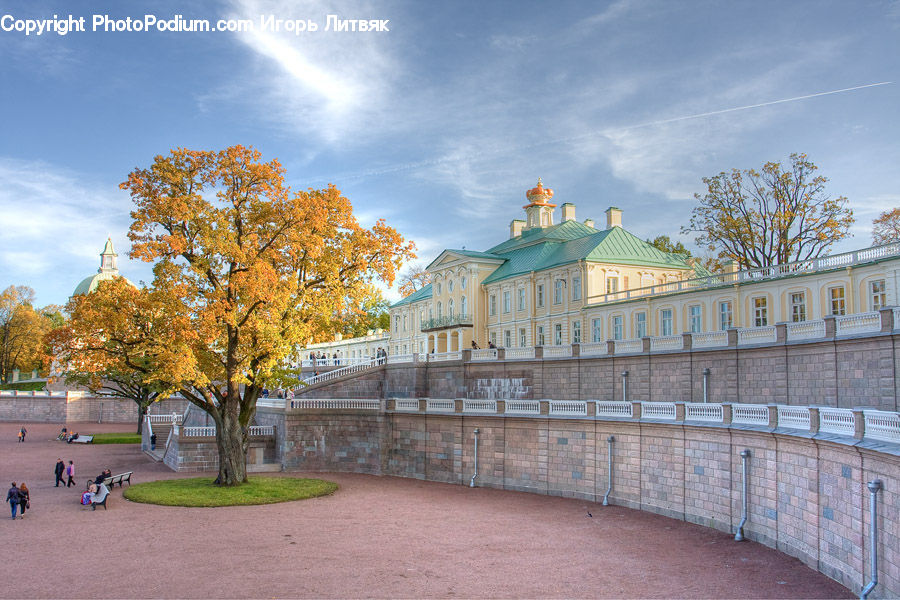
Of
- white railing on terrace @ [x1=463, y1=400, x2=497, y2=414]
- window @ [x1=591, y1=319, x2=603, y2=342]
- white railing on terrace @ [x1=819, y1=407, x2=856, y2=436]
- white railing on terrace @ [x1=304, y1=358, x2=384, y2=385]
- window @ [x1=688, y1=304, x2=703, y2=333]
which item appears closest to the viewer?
white railing on terrace @ [x1=819, y1=407, x2=856, y2=436]

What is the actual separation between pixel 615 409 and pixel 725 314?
39.4ft

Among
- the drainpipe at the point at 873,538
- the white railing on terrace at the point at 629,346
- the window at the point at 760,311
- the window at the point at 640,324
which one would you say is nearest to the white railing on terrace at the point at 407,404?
the white railing on terrace at the point at 629,346

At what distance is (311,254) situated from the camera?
1210 inches

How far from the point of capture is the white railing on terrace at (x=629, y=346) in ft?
115

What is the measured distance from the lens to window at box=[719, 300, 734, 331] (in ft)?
123

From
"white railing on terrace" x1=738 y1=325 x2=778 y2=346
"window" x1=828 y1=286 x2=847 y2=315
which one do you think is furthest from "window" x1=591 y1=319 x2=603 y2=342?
"white railing on terrace" x1=738 y1=325 x2=778 y2=346

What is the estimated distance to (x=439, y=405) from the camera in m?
36.6

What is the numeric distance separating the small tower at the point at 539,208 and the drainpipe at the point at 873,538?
4698 centimetres

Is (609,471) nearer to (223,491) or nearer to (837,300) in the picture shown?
(837,300)

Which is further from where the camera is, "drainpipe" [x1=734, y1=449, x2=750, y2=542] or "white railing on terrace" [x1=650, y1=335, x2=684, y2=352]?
"white railing on terrace" [x1=650, y1=335, x2=684, y2=352]

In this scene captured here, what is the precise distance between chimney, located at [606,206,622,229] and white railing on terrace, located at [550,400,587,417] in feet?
83.6

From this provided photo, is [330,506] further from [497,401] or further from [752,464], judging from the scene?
[752,464]

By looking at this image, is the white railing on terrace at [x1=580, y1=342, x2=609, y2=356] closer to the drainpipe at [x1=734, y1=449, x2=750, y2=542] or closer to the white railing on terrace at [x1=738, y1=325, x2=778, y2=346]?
the white railing on terrace at [x1=738, y1=325, x2=778, y2=346]

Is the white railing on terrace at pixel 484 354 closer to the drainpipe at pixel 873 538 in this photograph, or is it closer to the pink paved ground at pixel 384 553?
the pink paved ground at pixel 384 553
